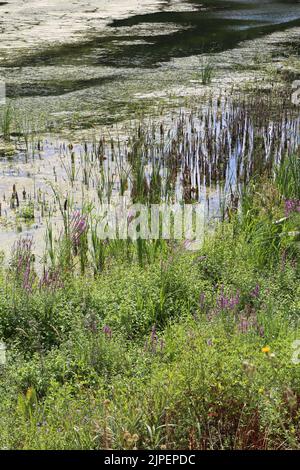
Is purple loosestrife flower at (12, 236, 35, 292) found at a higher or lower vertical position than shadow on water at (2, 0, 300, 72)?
lower

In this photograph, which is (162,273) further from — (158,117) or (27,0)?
(27,0)

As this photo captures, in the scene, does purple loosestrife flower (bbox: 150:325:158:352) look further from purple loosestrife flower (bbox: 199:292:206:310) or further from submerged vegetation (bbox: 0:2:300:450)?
purple loosestrife flower (bbox: 199:292:206:310)

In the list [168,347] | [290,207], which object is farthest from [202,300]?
[290,207]

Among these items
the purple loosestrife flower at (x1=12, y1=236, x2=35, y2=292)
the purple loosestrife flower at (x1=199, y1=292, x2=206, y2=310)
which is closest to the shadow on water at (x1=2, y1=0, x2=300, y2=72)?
the purple loosestrife flower at (x1=12, y1=236, x2=35, y2=292)

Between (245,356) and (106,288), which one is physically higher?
(245,356)

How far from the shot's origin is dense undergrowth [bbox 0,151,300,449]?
277cm

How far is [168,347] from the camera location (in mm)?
3479

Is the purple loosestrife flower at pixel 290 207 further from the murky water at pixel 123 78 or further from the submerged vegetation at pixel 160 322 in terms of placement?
the murky water at pixel 123 78

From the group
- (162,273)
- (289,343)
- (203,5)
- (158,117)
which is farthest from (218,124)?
(203,5)

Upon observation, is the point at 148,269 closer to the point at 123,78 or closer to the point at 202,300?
the point at 202,300

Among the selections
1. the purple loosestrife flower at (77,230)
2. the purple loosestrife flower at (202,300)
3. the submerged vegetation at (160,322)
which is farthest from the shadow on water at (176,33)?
the purple loosestrife flower at (202,300)

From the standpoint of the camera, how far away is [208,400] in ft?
9.26

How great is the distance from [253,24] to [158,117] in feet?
25.0
